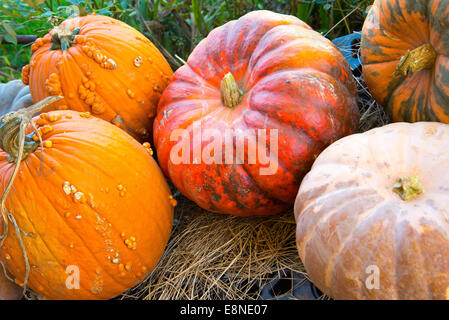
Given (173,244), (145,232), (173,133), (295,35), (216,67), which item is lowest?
(173,244)

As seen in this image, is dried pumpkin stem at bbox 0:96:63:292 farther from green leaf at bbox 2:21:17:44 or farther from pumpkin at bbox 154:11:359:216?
green leaf at bbox 2:21:17:44

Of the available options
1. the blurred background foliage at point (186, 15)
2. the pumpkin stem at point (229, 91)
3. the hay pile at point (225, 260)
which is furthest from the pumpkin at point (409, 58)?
the blurred background foliage at point (186, 15)

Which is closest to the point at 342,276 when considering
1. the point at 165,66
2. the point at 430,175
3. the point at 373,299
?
the point at 373,299

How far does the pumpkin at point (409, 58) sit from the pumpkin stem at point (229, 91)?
575 millimetres

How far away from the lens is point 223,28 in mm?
1949

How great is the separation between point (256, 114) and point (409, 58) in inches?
23.3

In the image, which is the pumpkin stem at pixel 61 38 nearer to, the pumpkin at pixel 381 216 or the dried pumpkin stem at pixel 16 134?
the dried pumpkin stem at pixel 16 134

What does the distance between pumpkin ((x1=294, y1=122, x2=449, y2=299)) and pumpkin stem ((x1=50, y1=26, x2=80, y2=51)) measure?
51.6 inches

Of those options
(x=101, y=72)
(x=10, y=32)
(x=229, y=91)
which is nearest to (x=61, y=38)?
(x=101, y=72)

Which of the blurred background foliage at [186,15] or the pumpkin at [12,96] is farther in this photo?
the blurred background foliage at [186,15]

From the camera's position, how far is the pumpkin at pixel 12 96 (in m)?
2.53

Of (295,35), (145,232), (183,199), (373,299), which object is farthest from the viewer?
(183,199)
